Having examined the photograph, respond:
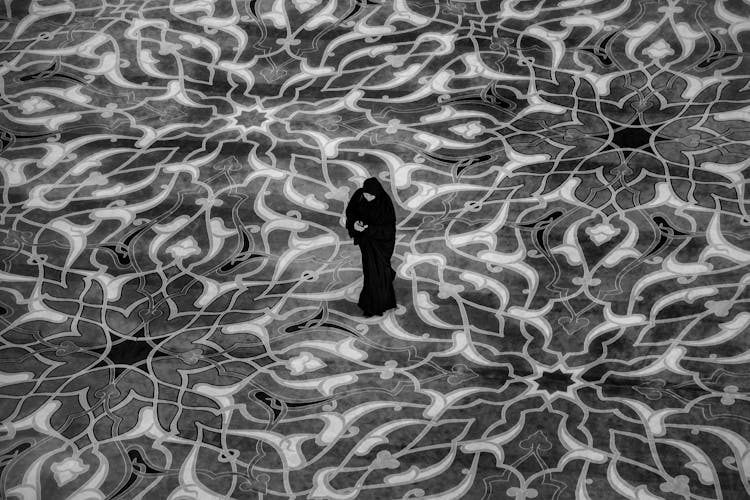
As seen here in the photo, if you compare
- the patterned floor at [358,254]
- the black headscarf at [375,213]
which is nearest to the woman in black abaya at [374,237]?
the black headscarf at [375,213]

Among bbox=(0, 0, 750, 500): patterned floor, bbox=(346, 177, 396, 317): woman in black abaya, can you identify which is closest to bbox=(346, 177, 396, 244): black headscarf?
bbox=(346, 177, 396, 317): woman in black abaya

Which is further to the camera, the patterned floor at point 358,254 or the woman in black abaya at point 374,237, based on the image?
the woman in black abaya at point 374,237

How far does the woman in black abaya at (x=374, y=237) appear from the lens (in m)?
6.50

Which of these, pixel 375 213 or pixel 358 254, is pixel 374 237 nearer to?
pixel 375 213

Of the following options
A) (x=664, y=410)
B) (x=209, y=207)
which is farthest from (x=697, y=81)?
(x=209, y=207)

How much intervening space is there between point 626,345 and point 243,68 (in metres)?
3.82

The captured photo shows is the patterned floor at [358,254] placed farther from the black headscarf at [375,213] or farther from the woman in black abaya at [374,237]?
the black headscarf at [375,213]

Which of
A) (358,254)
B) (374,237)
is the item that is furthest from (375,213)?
(358,254)

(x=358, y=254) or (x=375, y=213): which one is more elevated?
(x=375, y=213)

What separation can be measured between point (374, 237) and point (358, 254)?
65 centimetres

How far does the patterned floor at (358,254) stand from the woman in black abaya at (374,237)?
0.56 ft

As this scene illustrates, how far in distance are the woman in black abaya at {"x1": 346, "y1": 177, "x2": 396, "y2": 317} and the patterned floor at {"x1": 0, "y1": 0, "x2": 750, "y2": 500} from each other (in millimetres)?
169

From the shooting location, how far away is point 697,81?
26.5ft

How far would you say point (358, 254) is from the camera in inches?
281
